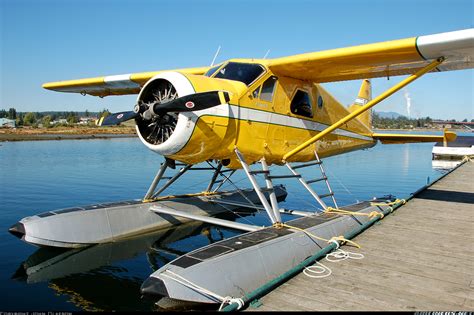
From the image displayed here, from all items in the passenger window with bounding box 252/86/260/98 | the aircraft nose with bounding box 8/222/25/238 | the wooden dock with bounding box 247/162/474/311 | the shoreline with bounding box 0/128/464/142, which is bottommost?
the wooden dock with bounding box 247/162/474/311

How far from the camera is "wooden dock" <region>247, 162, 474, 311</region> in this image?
Result: 395 cm

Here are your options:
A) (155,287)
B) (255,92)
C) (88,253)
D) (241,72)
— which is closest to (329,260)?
(155,287)

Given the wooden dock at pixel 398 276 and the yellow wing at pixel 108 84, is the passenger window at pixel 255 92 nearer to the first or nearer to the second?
the yellow wing at pixel 108 84

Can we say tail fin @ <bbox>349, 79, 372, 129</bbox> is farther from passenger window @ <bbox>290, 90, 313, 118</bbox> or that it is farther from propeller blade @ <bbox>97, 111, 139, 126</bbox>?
propeller blade @ <bbox>97, 111, 139, 126</bbox>

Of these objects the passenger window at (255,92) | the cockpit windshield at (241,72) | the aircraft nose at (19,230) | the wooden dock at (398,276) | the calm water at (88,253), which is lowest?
the calm water at (88,253)

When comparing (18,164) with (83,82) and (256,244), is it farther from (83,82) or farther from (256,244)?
(256,244)

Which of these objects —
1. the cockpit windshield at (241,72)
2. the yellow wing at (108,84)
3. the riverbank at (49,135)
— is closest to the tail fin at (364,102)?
the yellow wing at (108,84)

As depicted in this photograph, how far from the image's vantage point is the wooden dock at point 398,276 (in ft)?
13.0

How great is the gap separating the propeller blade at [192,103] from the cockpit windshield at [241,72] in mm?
1346

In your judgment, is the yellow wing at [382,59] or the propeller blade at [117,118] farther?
the yellow wing at [382,59]

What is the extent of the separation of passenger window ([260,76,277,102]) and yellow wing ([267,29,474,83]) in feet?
0.69

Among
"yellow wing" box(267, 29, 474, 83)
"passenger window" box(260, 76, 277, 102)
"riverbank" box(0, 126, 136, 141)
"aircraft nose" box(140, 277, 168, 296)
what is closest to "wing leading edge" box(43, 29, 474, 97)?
"yellow wing" box(267, 29, 474, 83)

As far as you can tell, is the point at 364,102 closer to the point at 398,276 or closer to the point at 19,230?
the point at 398,276

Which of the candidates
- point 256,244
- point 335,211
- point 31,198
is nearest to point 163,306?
point 256,244
